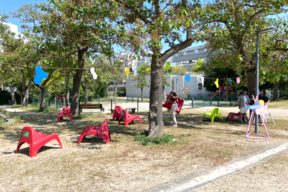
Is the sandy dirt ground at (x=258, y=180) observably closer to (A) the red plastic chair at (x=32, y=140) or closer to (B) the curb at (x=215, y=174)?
(B) the curb at (x=215, y=174)

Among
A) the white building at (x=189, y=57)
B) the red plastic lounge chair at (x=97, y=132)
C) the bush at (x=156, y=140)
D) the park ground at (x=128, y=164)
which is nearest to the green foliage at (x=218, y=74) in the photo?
the bush at (x=156, y=140)

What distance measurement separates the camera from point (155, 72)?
24.5 feet

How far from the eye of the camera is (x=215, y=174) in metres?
4.64

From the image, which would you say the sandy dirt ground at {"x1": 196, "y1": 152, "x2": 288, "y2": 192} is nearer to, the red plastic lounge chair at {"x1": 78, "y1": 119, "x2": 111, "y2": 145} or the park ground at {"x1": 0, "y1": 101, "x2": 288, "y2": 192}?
the park ground at {"x1": 0, "y1": 101, "x2": 288, "y2": 192}

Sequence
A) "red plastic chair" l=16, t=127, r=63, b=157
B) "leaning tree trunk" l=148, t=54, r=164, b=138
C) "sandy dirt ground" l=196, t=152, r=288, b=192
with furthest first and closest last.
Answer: "leaning tree trunk" l=148, t=54, r=164, b=138, "red plastic chair" l=16, t=127, r=63, b=157, "sandy dirt ground" l=196, t=152, r=288, b=192

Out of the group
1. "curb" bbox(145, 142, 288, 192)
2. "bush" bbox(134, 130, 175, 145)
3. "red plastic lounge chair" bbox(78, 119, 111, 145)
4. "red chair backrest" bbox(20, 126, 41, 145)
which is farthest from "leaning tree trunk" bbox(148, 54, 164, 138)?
"red chair backrest" bbox(20, 126, 41, 145)

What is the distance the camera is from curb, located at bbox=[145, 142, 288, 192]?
13.2 ft

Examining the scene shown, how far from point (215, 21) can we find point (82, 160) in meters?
8.98

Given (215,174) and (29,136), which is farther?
(29,136)

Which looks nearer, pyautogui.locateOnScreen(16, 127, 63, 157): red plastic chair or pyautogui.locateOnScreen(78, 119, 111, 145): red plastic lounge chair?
pyautogui.locateOnScreen(16, 127, 63, 157): red plastic chair

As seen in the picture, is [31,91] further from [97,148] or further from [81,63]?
Answer: [97,148]

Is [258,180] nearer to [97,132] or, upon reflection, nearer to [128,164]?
[128,164]

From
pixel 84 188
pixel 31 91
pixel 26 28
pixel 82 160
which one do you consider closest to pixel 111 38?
pixel 82 160

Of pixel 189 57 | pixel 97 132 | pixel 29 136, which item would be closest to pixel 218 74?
pixel 97 132
